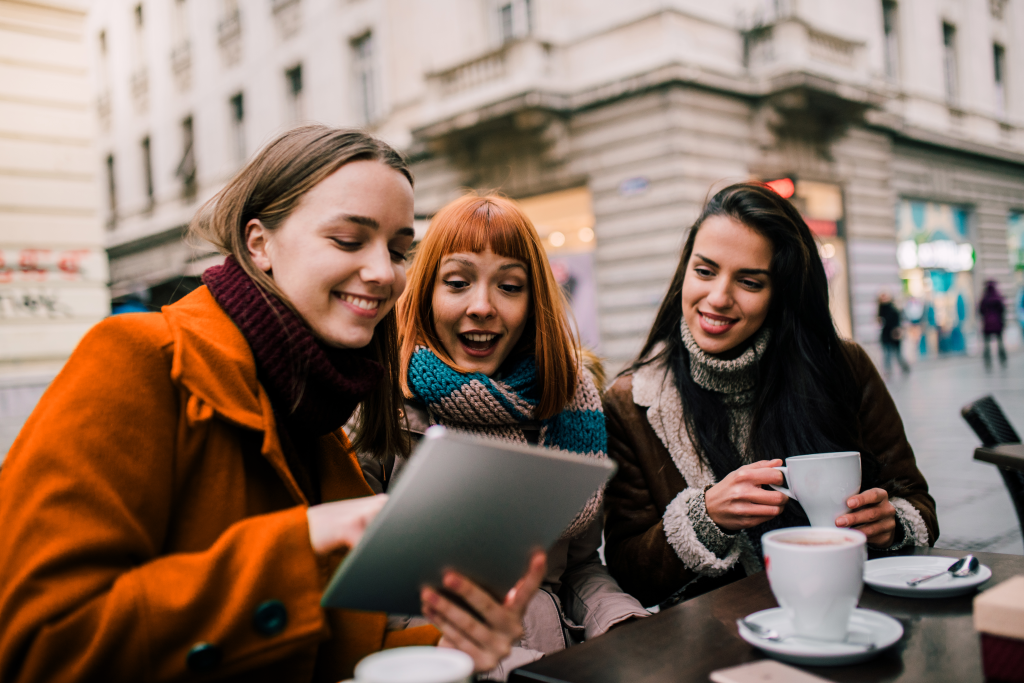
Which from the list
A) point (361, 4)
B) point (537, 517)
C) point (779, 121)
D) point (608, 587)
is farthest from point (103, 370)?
point (361, 4)

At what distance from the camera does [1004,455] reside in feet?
6.69

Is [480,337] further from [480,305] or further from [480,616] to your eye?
[480,616]

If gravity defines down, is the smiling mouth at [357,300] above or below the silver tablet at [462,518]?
above

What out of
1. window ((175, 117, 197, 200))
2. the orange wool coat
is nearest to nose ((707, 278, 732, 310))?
the orange wool coat

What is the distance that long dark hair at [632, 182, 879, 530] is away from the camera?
2236 millimetres

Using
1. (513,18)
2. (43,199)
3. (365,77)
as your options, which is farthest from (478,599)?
(365,77)

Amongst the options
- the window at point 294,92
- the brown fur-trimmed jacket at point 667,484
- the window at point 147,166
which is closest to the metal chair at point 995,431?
the brown fur-trimmed jacket at point 667,484

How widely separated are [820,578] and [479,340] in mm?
1264

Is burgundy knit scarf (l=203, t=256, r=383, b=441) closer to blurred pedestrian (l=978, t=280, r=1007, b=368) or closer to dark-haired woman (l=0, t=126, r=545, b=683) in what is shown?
dark-haired woman (l=0, t=126, r=545, b=683)

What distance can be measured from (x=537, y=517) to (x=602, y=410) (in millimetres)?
1324

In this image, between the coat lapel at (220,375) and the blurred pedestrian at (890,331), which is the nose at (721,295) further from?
the blurred pedestrian at (890,331)

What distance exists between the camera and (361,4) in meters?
14.8

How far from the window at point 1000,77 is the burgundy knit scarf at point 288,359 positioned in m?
19.2

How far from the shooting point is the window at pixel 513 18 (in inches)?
493
